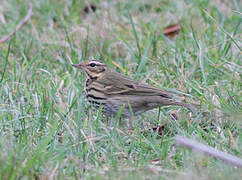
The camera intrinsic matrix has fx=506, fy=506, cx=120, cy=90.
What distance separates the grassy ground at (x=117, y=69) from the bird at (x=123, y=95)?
0.49 ft

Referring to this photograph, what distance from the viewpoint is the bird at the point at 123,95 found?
197 inches

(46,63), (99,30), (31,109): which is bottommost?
(31,109)

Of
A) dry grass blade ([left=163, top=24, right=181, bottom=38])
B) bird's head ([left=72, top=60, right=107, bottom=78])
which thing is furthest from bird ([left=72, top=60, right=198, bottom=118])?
dry grass blade ([left=163, top=24, right=181, bottom=38])

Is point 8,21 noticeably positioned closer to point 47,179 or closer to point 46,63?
point 46,63

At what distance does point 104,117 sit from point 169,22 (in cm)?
284

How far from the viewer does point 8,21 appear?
8.19 metres

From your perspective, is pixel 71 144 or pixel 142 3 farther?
pixel 142 3

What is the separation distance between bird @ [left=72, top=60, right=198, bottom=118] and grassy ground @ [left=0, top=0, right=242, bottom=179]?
150 millimetres

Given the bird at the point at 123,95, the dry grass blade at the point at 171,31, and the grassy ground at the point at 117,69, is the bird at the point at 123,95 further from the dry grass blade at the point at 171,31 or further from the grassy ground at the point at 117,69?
the dry grass blade at the point at 171,31

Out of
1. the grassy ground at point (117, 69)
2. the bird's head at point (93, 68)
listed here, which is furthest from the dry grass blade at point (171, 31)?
the bird's head at point (93, 68)

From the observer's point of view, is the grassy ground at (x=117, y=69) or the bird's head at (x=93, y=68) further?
the bird's head at (x=93, y=68)

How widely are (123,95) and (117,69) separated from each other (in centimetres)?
134

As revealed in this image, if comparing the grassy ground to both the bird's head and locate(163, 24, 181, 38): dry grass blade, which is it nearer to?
locate(163, 24, 181, 38): dry grass blade

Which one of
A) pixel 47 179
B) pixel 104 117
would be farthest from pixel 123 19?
pixel 47 179
